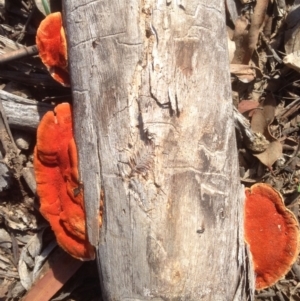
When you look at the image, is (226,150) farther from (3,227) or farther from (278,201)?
(3,227)

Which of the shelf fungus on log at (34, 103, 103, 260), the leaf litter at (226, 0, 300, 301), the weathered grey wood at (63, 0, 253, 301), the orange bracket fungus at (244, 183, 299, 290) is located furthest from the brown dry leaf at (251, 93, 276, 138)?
the shelf fungus on log at (34, 103, 103, 260)

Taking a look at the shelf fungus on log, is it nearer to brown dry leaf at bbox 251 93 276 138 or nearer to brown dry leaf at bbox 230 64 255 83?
brown dry leaf at bbox 230 64 255 83

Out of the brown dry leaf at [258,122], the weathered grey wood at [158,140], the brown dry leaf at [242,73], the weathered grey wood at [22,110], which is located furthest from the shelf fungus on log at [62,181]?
the brown dry leaf at [258,122]

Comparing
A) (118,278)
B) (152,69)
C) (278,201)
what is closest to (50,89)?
(152,69)

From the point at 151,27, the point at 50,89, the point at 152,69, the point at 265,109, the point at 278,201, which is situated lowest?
the point at 278,201

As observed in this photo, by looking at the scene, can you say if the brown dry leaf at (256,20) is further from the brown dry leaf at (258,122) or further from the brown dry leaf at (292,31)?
the brown dry leaf at (258,122)

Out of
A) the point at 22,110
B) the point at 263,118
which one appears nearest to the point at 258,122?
the point at 263,118
